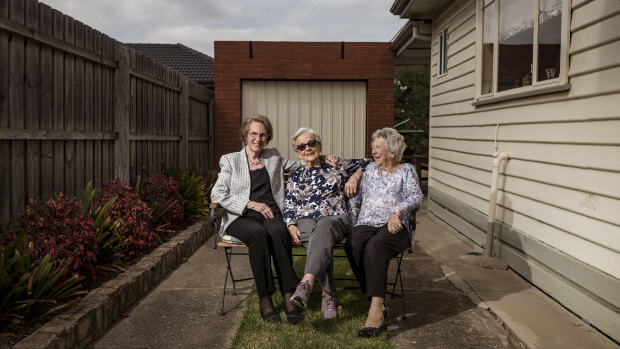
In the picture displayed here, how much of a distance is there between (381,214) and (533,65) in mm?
2080

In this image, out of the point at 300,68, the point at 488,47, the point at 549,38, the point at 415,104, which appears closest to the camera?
the point at 549,38

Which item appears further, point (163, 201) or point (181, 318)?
point (163, 201)

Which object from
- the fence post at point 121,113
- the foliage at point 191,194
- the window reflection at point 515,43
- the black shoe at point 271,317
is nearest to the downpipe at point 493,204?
the window reflection at point 515,43

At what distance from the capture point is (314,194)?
4.23 meters

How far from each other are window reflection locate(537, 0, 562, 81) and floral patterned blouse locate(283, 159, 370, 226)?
Result: 78.1 inches

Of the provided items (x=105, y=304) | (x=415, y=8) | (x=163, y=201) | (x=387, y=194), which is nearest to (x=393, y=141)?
(x=387, y=194)

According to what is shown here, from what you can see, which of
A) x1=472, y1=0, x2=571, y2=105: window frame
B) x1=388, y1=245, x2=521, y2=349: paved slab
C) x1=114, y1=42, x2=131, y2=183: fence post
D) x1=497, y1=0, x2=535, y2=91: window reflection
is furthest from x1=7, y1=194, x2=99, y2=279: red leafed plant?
x1=497, y1=0, x2=535, y2=91: window reflection

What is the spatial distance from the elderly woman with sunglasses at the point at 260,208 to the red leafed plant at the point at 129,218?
106 centimetres

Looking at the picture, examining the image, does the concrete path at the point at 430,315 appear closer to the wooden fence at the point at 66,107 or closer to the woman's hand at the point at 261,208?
the woman's hand at the point at 261,208

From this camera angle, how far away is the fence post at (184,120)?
8688mm

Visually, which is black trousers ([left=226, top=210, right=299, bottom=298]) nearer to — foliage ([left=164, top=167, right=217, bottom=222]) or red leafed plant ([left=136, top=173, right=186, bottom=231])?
red leafed plant ([left=136, top=173, right=186, bottom=231])

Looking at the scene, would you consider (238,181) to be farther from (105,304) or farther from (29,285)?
(29,285)

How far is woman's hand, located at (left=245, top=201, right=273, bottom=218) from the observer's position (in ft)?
14.0

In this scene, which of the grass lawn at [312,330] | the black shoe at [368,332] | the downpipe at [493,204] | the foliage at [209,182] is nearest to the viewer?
the grass lawn at [312,330]
